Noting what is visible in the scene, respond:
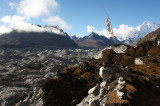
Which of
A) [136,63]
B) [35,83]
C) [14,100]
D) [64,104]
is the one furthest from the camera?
[35,83]

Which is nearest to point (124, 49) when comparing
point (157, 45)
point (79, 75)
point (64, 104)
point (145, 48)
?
point (145, 48)

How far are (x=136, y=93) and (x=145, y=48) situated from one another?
86598 mm

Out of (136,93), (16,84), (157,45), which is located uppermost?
(157,45)

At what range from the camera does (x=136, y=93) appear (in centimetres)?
2956

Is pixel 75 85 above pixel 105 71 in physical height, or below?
below

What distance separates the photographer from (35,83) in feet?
305

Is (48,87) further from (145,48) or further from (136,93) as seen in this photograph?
(145,48)

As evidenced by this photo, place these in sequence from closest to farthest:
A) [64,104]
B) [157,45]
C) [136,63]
Result: [64,104]
[136,63]
[157,45]

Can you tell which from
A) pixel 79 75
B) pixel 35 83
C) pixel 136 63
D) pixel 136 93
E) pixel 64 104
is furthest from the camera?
pixel 35 83

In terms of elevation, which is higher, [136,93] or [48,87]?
[136,93]

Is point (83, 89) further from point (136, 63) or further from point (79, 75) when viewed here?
point (136, 63)

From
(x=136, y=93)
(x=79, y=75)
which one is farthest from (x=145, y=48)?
(x=136, y=93)

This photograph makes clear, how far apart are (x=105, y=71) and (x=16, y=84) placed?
68.1m

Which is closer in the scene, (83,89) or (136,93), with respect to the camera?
(136,93)
